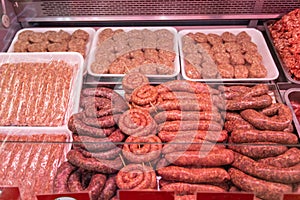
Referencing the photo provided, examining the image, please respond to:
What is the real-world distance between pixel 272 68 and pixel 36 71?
2415mm

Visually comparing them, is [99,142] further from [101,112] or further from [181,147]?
[181,147]

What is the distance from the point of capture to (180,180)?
7.38 ft

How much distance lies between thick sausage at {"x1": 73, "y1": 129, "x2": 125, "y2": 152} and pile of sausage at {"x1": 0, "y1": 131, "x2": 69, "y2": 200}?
0.57 ft

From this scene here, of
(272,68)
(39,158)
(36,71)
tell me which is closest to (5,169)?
(39,158)

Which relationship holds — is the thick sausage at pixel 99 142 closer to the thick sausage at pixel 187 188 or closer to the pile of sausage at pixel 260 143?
the thick sausage at pixel 187 188

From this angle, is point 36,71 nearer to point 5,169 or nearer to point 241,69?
point 5,169

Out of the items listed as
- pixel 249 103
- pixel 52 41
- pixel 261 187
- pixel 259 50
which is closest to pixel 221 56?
pixel 259 50

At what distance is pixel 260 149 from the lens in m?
2.28

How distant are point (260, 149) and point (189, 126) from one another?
54 centimetres

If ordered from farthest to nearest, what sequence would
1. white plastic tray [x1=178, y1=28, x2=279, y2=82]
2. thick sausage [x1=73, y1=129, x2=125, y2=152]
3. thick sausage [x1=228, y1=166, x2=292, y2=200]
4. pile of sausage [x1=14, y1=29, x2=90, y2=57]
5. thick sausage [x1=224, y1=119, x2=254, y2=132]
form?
1. pile of sausage [x1=14, y1=29, x2=90, y2=57]
2. white plastic tray [x1=178, y1=28, x2=279, y2=82]
3. thick sausage [x1=224, y1=119, x2=254, y2=132]
4. thick sausage [x1=73, y1=129, x2=125, y2=152]
5. thick sausage [x1=228, y1=166, x2=292, y2=200]

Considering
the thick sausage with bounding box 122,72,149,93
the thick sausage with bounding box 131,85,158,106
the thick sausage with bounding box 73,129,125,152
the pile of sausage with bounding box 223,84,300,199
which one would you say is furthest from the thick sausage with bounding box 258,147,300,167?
the thick sausage with bounding box 122,72,149,93

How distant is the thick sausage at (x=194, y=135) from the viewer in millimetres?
2371

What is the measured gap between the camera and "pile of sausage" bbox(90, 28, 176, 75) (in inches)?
125

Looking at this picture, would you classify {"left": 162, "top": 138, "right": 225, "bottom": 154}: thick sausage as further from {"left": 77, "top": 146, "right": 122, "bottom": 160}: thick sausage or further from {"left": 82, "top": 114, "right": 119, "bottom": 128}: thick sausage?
{"left": 82, "top": 114, "right": 119, "bottom": 128}: thick sausage
